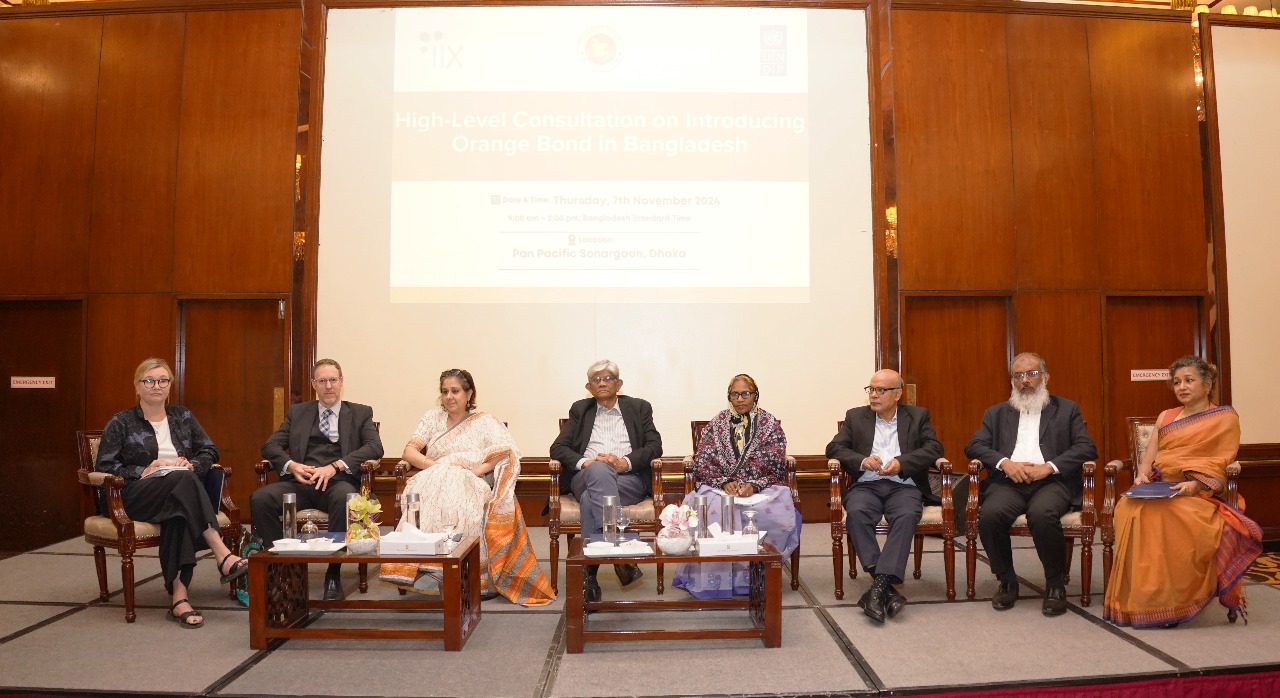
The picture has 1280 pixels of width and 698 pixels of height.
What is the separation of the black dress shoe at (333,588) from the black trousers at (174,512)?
57cm

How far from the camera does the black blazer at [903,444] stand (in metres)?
3.94

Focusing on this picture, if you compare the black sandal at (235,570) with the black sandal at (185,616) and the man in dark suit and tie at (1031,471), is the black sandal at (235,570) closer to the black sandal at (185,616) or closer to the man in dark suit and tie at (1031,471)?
the black sandal at (185,616)

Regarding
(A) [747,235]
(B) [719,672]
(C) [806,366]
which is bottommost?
(B) [719,672]

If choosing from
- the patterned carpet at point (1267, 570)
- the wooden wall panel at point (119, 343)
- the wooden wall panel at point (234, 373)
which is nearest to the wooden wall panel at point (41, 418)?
the wooden wall panel at point (119, 343)

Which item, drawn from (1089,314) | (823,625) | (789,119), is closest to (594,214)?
(789,119)

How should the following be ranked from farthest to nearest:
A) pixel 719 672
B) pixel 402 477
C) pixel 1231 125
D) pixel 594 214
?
pixel 1231 125 → pixel 594 214 → pixel 402 477 → pixel 719 672

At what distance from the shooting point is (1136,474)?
3844 millimetres

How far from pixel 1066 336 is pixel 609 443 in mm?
3575

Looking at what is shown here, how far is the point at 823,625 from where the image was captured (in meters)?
3.33

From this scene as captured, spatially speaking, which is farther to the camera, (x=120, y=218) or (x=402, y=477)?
(x=120, y=218)

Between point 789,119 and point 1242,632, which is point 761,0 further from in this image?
point 1242,632

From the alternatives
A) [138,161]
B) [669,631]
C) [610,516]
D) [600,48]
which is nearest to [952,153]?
[600,48]

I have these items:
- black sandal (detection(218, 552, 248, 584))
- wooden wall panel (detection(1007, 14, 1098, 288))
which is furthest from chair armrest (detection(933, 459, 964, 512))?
black sandal (detection(218, 552, 248, 584))

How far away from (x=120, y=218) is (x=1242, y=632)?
6.99 meters
